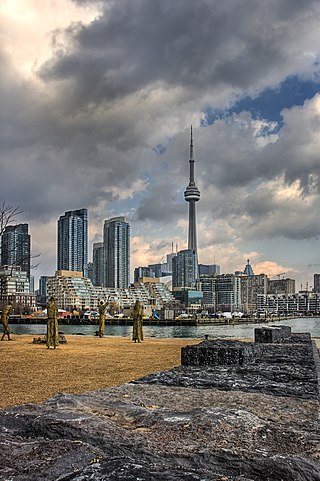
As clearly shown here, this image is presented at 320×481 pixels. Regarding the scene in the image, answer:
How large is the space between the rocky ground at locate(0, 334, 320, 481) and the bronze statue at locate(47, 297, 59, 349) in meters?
17.5

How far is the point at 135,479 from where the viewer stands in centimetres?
239

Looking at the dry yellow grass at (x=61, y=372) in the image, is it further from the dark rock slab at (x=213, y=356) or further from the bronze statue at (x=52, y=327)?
the bronze statue at (x=52, y=327)

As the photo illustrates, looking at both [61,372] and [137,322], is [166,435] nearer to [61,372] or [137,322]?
[61,372]

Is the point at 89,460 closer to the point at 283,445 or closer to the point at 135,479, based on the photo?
the point at 135,479

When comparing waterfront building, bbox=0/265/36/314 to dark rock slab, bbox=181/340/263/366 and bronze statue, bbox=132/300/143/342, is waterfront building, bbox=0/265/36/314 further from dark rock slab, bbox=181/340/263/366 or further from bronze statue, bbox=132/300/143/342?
dark rock slab, bbox=181/340/263/366

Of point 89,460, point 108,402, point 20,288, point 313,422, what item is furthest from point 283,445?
point 20,288

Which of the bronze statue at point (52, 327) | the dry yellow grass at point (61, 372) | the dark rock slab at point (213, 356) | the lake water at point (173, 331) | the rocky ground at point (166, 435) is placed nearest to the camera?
the rocky ground at point (166, 435)

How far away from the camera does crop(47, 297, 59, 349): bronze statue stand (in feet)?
74.5

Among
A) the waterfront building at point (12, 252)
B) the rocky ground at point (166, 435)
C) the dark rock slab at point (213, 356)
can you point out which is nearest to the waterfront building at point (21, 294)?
the waterfront building at point (12, 252)

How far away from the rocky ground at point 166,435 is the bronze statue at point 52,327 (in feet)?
57.5

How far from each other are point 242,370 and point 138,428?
3906mm

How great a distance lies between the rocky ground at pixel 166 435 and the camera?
2668 millimetres

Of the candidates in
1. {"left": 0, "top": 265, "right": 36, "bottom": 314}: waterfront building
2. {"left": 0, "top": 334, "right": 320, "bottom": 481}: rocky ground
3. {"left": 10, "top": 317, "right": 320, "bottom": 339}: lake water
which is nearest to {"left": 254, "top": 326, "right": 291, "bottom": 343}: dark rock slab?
{"left": 0, "top": 334, "right": 320, "bottom": 481}: rocky ground

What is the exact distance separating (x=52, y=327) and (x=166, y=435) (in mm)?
20070
